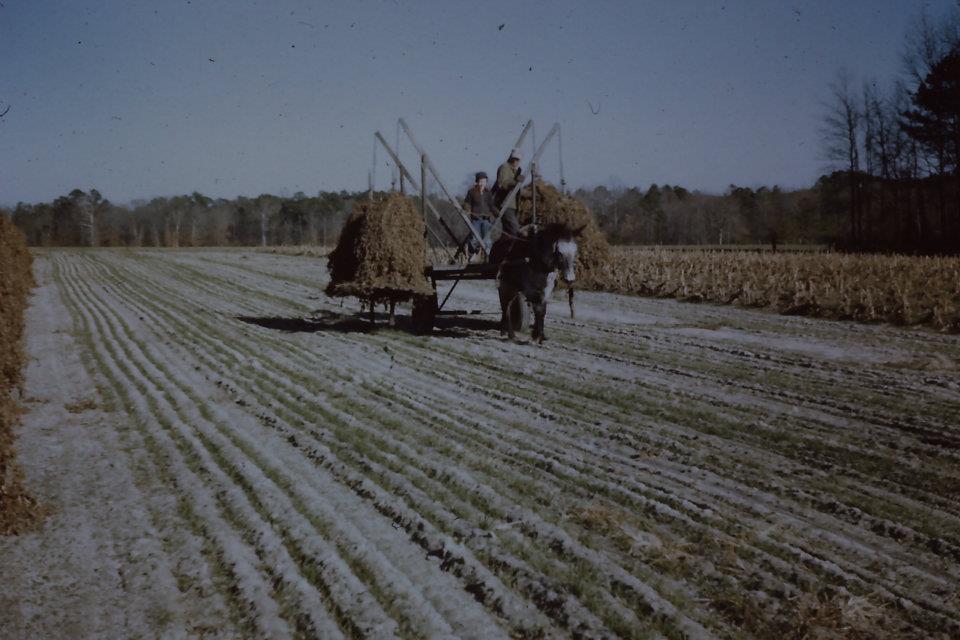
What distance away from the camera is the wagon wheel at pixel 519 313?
12.8 meters

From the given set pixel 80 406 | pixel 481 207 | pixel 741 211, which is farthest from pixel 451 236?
pixel 741 211

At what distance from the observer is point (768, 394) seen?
26.7ft

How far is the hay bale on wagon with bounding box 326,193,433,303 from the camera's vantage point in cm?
1174

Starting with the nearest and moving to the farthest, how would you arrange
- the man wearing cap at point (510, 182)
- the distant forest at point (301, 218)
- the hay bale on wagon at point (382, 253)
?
the hay bale on wagon at point (382, 253) < the man wearing cap at point (510, 182) < the distant forest at point (301, 218)

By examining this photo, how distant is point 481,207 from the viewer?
12.9 m

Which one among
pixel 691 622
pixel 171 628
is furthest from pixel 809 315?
pixel 171 628

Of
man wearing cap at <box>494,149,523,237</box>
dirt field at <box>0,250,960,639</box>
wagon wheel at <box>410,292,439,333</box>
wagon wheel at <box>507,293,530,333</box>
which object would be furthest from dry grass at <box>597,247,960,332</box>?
wagon wheel at <box>410,292,439,333</box>

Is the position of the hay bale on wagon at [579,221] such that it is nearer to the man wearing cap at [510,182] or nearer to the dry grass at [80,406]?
the man wearing cap at [510,182]

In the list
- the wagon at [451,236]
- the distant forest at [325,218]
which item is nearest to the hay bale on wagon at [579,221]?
the wagon at [451,236]

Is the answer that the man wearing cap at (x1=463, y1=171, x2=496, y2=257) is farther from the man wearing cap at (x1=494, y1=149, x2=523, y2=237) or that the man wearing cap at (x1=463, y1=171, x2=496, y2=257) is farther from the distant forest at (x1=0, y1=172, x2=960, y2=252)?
the distant forest at (x1=0, y1=172, x2=960, y2=252)

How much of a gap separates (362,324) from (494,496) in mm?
10217

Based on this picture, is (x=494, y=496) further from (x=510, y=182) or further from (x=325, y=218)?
(x=325, y=218)

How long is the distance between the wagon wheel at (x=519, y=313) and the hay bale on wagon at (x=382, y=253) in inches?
68.4

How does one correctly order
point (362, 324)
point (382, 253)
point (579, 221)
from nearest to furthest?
point (382, 253), point (579, 221), point (362, 324)
